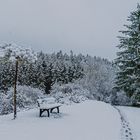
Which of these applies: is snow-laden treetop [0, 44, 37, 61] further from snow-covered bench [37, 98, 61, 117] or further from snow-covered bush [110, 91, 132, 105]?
snow-covered bush [110, 91, 132, 105]

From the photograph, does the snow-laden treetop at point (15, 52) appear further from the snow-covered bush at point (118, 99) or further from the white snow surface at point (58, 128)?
the snow-covered bush at point (118, 99)

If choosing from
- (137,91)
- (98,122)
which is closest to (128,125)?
(98,122)

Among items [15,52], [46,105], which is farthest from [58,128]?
[15,52]

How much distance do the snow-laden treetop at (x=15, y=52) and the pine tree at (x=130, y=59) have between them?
13.2 metres

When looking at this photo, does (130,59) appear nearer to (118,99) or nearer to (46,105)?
(46,105)

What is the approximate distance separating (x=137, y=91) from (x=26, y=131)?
1658 centimetres

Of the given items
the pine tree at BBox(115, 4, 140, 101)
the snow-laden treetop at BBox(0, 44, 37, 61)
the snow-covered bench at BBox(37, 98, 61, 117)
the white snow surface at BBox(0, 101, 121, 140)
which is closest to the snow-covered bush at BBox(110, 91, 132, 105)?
the pine tree at BBox(115, 4, 140, 101)

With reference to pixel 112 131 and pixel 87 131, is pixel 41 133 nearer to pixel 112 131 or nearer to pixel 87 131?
pixel 87 131

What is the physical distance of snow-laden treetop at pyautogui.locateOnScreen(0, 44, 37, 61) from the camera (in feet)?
51.6

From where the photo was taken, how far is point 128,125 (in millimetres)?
14773

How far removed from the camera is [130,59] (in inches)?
1138

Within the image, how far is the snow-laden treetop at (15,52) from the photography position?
51.6 feet

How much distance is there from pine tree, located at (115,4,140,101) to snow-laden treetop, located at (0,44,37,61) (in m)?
13.2

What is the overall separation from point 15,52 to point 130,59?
14998 millimetres
